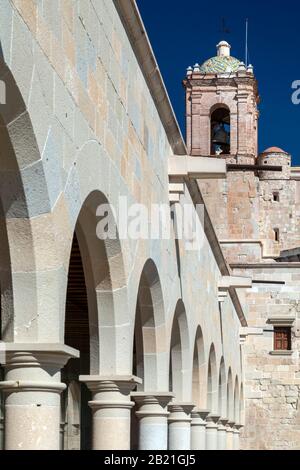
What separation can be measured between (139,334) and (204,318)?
17.3 feet

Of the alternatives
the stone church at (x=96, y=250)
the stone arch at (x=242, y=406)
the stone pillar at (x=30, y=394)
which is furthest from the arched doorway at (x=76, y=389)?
the stone arch at (x=242, y=406)

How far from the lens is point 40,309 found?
5.45 metres

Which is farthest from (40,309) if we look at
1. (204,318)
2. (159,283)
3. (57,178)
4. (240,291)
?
(240,291)

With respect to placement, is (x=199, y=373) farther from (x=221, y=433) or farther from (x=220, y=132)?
(x=220, y=132)

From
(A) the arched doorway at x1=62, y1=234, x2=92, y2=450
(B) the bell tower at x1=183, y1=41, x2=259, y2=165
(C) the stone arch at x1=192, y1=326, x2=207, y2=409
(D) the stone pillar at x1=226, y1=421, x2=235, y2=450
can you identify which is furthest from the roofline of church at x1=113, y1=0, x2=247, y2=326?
(B) the bell tower at x1=183, y1=41, x2=259, y2=165

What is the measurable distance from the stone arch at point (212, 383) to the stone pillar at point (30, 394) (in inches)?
462

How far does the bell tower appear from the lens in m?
40.1

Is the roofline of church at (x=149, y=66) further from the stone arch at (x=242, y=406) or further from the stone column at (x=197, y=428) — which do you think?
the stone arch at (x=242, y=406)

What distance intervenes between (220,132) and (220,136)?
66cm

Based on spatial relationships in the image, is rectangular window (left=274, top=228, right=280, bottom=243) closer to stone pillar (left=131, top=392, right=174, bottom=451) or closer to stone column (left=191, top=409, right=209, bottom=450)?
stone column (left=191, top=409, right=209, bottom=450)

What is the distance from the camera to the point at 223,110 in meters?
41.9

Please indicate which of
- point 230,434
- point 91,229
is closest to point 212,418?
point 230,434
